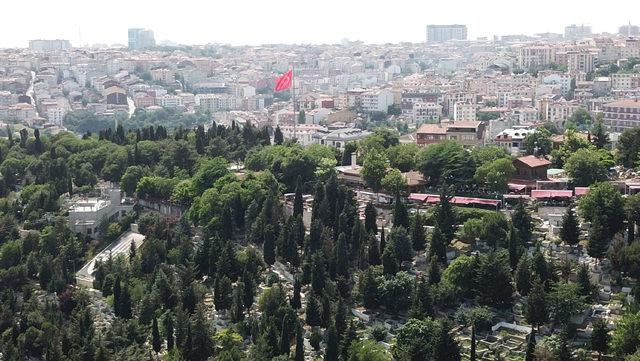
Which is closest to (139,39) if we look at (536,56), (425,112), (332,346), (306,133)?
(536,56)

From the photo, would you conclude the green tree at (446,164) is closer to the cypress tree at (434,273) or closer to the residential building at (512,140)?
the residential building at (512,140)

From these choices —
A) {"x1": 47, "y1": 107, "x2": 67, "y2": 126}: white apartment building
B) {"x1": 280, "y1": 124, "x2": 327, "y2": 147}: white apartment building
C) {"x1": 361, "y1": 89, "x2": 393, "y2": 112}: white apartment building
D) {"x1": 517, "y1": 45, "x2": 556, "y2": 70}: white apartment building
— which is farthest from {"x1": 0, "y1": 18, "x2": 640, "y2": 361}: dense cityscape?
{"x1": 47, "y1": 107, "x2": 67, "y2": 126}: white apartment building

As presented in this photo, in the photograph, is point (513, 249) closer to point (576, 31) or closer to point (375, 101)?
point (375, 101)

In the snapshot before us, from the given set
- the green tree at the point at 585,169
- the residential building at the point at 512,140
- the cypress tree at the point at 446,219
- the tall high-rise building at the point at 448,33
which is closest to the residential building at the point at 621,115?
the residential building at the point at 512,140

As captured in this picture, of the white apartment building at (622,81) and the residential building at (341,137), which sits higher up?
the white apartment building at (622,81)

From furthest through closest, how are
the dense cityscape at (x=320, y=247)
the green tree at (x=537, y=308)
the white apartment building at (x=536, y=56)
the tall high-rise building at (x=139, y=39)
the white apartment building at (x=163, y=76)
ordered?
the tall high-rise building at (x=139, y=39) → the white apartment building at (x=163, y=76) → the white apartment building at (x=536, y=56) → the dense cityscape at (x=320, y=247) → the green tree at (x=537, y=308)

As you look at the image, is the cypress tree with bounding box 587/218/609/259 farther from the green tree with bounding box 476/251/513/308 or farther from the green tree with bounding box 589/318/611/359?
the green tree with bounding box 589/318/611/359

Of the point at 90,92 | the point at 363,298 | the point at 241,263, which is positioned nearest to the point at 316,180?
the point at 241,263
